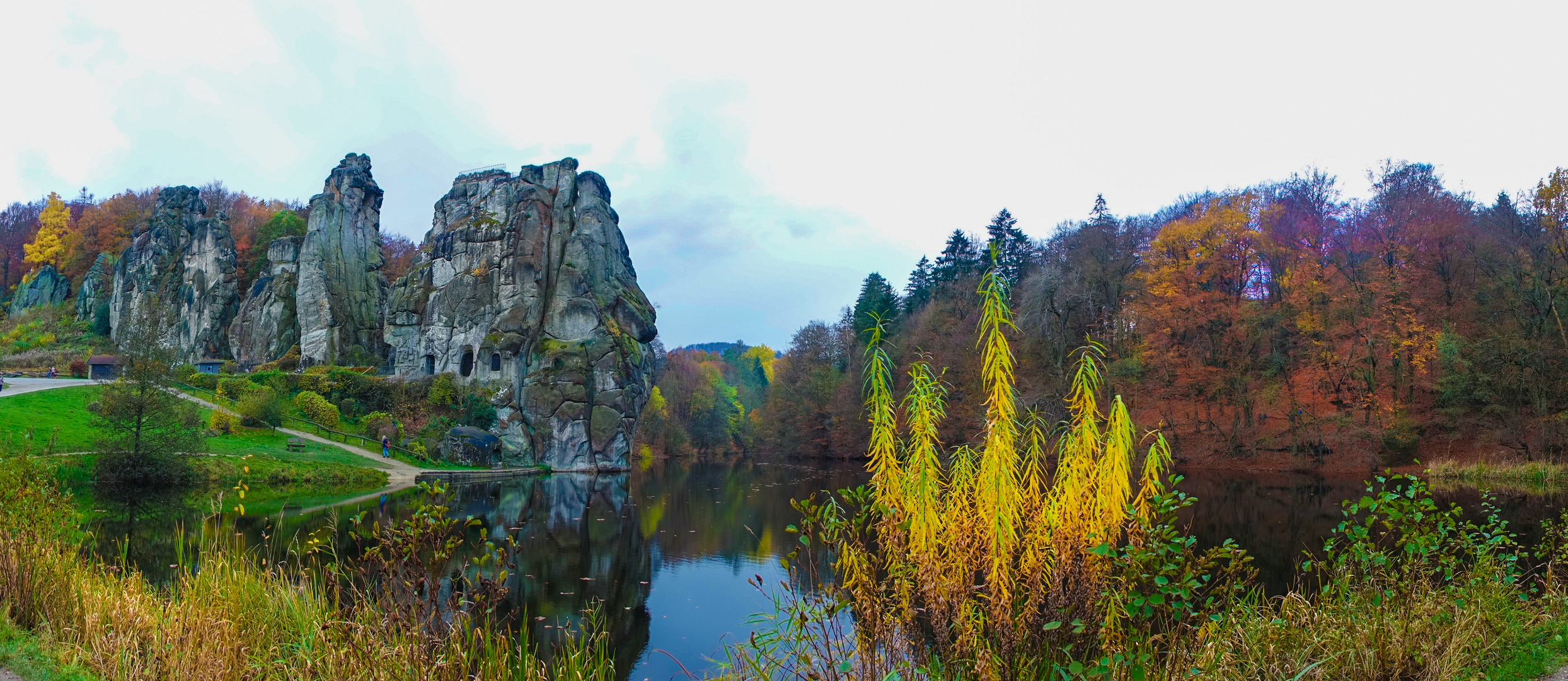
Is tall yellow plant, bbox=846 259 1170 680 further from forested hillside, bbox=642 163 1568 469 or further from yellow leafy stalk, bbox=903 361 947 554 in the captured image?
forested hillside, bbox=642 163 1568 469

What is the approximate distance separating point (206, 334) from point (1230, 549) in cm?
6273

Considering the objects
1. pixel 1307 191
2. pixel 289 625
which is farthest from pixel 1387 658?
pixel 1307 191

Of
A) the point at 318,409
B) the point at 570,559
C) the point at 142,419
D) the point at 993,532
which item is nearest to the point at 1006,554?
the point at 993,532

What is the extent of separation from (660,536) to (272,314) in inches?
1695

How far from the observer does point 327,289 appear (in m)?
46.7

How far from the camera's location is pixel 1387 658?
4.72 meters

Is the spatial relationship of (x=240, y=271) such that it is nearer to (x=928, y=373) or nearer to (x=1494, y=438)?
(x=928, y=373)

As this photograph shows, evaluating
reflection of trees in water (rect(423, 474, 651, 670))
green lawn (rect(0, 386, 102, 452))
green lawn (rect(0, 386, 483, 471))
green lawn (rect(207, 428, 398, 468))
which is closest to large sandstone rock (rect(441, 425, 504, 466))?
green lawn (rect(0, 386, 483, 471))

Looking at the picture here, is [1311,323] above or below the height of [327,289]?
below

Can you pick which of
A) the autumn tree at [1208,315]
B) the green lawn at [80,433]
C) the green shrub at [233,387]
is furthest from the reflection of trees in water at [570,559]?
the autumn tree at [1208,315]

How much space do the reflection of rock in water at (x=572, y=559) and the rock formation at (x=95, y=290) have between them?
51.5 meters

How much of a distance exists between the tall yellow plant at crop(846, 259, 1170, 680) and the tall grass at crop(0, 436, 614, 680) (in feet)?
6.42

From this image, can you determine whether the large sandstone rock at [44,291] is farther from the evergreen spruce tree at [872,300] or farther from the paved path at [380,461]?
the evergreen spruce tree at [872,300]

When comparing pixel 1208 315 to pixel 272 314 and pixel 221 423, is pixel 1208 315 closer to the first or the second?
pixel 221 423
